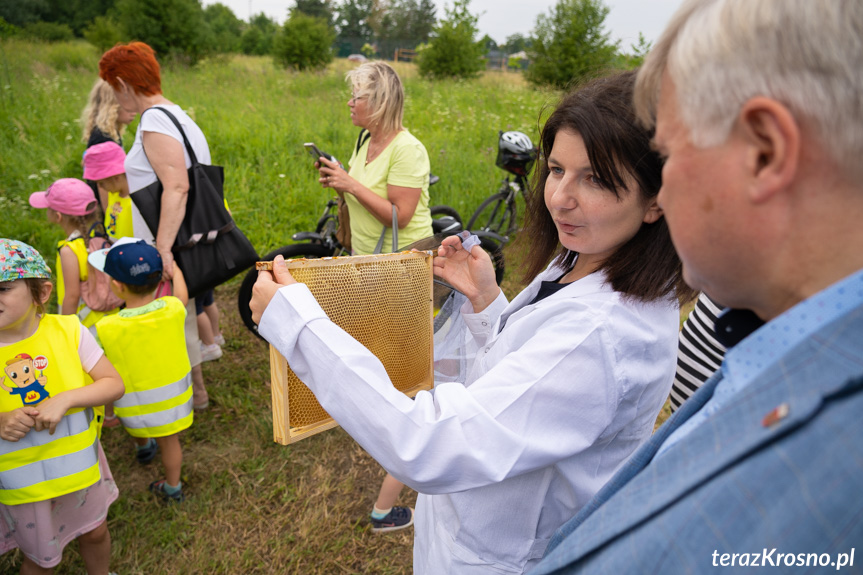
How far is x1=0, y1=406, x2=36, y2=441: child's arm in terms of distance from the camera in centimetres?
206

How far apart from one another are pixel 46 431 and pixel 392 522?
182 cm

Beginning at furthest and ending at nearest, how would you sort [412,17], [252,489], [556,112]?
[412,17] → [252,489] → [556,112]

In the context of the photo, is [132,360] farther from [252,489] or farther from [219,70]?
[219,70]

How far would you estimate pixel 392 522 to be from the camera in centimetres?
308

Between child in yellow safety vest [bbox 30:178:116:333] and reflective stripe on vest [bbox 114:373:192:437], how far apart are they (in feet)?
2.48

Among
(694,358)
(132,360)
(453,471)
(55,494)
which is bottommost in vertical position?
(55,494)

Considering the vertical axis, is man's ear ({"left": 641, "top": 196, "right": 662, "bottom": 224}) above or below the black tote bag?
above

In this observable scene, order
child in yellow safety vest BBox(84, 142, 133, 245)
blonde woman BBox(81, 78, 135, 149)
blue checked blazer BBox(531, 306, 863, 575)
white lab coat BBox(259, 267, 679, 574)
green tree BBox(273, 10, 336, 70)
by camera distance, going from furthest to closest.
→ green tree BBox(273, 10, 336, 70)
blonde woman BBox(81, 78, 135, 149)
child in yellow safety vest BBox(84, 142, 133, 245)
white lab coat BBox(259, 267, 679, 574)
blue checked blazer BBox(531, 306, 863, 575)

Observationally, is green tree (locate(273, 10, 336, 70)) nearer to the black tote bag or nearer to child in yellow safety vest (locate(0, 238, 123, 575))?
the black tote bag

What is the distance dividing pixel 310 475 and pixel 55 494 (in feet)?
4.93

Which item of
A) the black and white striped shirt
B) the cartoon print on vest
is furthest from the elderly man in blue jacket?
the cartoon print on vest

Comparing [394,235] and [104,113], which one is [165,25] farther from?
[394,235]

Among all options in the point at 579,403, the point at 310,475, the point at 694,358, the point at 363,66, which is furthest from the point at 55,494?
the point at 363,66

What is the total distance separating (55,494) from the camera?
2193 millimetres
